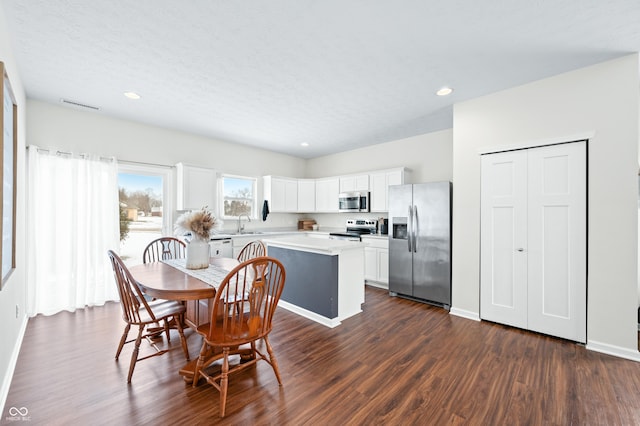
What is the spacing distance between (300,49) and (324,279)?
240cm

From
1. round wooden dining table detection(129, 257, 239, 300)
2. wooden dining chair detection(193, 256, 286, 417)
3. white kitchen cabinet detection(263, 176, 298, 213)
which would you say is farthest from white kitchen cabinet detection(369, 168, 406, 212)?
A: wooden dining chair detection(193, 256, 286, 417)

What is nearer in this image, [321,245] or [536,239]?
[536,239]

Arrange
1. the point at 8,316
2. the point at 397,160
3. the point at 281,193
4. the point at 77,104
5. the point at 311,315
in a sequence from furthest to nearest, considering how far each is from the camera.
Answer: the point at 281,193, the point at 397,160, the point at 77,104, the point at 311,315, the point at 8,316

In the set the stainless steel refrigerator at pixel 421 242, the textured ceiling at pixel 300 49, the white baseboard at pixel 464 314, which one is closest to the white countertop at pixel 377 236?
the stainless steel refrigerator at pixel 421 242

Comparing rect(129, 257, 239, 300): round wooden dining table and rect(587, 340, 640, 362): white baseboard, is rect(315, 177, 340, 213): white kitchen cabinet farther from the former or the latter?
rect(587, 340, 640, 362): white baseboard

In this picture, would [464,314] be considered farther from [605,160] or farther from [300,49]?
[300,49]

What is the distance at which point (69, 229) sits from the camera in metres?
3.58

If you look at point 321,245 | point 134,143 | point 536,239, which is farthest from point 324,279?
point 134,143

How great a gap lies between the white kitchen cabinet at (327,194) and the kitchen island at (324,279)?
7.99 feet

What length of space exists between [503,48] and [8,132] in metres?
4.18

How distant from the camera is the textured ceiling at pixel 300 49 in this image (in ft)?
6.34

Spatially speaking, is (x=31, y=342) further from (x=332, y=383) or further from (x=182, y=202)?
(x=332, y=383)

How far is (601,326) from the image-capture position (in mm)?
2592

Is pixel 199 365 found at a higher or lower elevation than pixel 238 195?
lower
